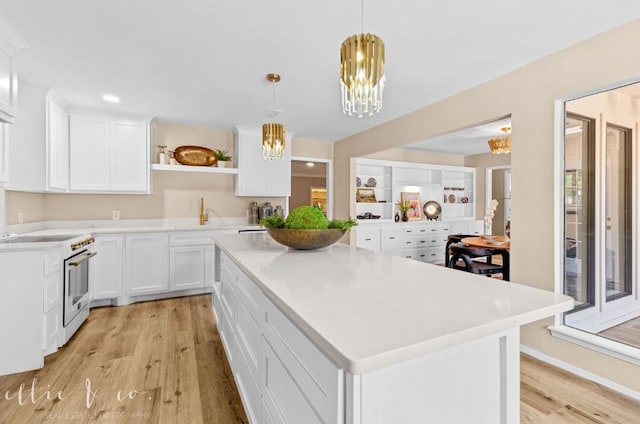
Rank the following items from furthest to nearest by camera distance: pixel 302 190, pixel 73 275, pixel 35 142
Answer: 1. pixel 302 190
2. pixel 35 142
3. pixel 73 275

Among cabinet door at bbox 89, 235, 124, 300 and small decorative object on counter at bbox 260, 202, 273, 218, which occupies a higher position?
small decorative object on counter at bbox 260, 202, 273, 218

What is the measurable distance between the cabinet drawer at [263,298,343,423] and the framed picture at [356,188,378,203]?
470 cm

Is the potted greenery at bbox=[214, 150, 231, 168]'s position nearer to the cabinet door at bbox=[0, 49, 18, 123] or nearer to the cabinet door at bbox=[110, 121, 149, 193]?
the cabinet door at bbox=[110, 121, 149, 193]

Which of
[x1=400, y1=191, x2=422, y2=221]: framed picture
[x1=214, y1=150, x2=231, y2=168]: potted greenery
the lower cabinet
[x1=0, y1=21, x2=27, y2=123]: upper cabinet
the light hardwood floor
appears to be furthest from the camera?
[x1=400, y1=191, x2=422, y2=221]: framed picture

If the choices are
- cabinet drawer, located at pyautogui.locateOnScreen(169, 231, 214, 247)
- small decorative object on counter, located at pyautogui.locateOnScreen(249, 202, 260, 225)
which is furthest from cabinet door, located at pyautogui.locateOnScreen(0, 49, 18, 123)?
small decorative object on counter, located at pyautogui.locateOnScreen(249, 202, 260, 225)

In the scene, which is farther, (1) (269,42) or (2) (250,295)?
(1) (269,42)

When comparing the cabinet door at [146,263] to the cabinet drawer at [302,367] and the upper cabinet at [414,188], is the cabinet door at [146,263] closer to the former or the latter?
the cabinet drawer at [302,367]

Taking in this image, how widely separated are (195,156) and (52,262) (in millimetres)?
2226

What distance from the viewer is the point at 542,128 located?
240cm

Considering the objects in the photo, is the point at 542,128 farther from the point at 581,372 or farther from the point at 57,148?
the point at 57,148

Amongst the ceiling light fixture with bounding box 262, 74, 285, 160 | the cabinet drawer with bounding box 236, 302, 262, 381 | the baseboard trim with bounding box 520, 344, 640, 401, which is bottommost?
the baseboard trim with bounding box 520, 344, 640, 401

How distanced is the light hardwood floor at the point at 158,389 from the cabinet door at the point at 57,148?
1.64 m

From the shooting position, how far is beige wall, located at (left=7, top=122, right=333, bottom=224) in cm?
384

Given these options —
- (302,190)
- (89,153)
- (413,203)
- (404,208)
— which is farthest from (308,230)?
(302,190)
